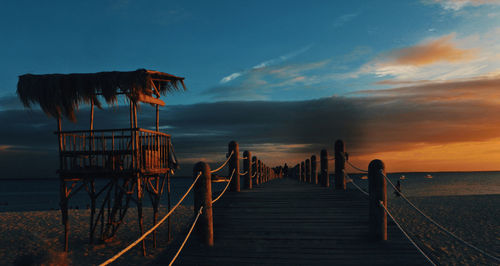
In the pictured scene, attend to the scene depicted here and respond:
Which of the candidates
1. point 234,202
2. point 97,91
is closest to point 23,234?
point 97,91

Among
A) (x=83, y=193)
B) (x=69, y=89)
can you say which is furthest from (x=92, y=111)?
(x=83, y=193)

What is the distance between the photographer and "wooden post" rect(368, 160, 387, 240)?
5.57 m

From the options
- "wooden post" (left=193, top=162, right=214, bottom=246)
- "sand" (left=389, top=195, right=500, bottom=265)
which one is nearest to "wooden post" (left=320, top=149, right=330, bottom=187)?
"sand" (left=389, top=195, right=500, bottom=265)

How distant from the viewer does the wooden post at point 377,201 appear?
18.3ft

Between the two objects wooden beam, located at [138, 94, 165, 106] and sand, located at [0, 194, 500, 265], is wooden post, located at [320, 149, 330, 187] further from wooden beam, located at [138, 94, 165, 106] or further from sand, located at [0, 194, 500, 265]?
wooden beam, located at [138, 94, 165, 106]

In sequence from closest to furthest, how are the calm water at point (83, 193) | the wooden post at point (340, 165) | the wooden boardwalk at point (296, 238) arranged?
the wooden boardwalk at point (296, 238) < the wooden post at point (340, 165) < the calm water at point (83, 193)

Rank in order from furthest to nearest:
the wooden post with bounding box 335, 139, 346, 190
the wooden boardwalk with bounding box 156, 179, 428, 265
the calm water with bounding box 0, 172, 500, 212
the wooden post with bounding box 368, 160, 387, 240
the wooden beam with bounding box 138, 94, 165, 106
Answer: the calm water with bounding box 0, 172, 500, 212 < the wooden beam with bounding box 138, 94, 165, 106 < the wooden post with bounding box 335, 139, 346, 190 < the wooden post with bounding box 368, 160, 387, 240 < the wooden boardwalk with bounding box 156, 179, 428, 265

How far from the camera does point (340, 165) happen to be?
1094cm

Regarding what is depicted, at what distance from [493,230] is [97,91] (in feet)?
64.5

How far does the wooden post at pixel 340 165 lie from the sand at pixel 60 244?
5270 millimetres

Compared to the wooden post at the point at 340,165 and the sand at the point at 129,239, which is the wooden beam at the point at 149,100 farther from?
the wooden post at the point at 340,165

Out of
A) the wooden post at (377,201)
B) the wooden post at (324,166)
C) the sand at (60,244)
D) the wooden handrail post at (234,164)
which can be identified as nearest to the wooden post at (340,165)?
the wooden post at (324,166)

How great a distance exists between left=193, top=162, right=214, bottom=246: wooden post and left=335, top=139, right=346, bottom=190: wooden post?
642 cm

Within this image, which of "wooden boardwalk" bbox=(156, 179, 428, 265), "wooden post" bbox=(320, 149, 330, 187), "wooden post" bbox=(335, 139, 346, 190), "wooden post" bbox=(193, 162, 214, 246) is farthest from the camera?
"wooden post" bbox=(320, 149, 330, 187)
